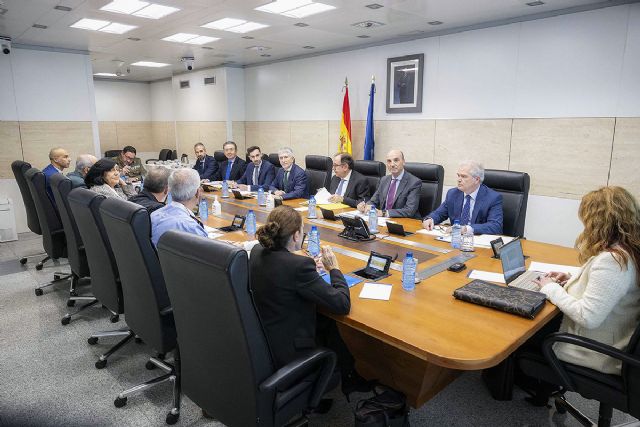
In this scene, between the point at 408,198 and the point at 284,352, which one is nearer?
the point at 284,352

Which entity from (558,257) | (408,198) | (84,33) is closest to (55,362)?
(408,198)

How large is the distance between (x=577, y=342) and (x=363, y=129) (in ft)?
17.9

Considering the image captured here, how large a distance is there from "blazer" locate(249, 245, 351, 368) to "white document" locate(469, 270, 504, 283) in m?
0.93

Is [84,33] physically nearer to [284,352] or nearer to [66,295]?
[66,295]

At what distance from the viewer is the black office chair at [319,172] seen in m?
5.36

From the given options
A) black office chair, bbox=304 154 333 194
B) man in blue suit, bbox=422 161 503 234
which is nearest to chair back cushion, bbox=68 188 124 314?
man in blue suit, bbox=422 161 503 234

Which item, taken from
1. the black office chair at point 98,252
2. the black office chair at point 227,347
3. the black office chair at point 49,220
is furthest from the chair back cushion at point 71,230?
the black office chair at point 227,347

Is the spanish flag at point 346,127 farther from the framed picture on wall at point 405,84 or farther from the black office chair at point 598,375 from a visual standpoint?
the black office chair at point 598,375

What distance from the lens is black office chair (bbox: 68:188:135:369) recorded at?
8.30 ft

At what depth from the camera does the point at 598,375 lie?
72.1 inches

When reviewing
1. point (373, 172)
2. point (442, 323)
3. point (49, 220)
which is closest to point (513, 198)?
point (373, 172)

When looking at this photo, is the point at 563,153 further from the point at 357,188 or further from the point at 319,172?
the point at 319,172

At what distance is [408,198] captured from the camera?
13.4ft

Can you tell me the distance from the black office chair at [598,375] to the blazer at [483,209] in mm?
1391
